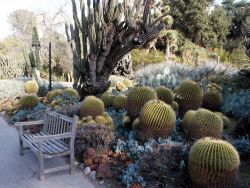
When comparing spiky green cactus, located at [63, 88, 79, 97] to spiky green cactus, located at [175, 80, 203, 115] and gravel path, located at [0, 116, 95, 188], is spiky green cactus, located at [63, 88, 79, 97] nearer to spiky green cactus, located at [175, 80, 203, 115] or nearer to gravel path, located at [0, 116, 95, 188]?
gravel path, located at [0, 116, 95, 188]

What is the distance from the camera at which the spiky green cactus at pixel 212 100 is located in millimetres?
7664

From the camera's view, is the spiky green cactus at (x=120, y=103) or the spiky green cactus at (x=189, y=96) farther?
the spiky green cactus at (x=120, y=103)

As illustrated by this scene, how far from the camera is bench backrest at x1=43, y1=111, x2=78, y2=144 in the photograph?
185 inches

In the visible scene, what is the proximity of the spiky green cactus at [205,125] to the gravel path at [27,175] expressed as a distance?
1961mm

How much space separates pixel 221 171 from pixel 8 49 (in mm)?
25259

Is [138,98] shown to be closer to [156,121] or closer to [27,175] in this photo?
[156,121]

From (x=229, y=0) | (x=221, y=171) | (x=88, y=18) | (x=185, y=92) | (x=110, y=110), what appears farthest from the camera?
(x=229, y=0)

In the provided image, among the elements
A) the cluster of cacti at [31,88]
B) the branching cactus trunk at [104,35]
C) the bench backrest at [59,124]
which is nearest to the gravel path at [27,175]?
the bench backrest at [59,124]

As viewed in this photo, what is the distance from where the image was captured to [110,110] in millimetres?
7520

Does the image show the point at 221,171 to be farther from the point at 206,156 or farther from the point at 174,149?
the point at 174,149

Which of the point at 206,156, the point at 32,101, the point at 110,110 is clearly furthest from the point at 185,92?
the point at 32,101

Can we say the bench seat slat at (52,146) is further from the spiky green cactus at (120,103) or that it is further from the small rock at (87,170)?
the spiky green cactus at (120,103)

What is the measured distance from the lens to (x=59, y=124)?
5246 mm

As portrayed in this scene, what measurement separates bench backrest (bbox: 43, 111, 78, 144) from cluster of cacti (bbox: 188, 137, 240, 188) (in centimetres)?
188
